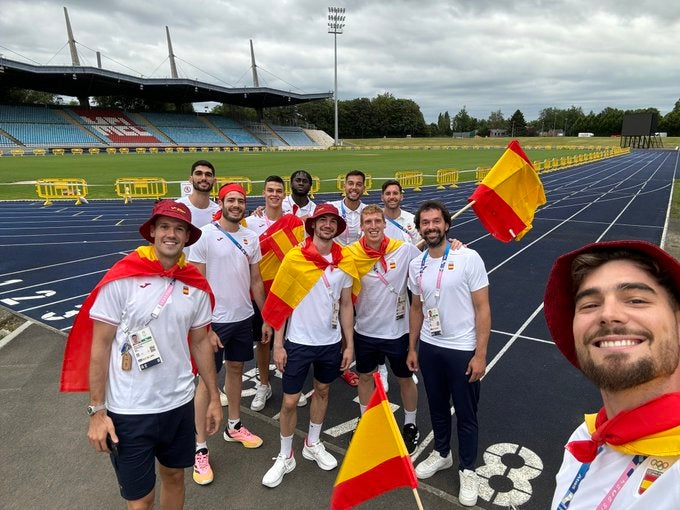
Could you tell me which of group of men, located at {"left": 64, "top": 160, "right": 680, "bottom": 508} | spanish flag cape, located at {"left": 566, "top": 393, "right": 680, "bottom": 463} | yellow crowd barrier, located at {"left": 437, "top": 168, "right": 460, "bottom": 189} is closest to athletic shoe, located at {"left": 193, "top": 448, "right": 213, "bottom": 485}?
group of men, located at {"left": 64, "top": 160, "right": 680, "bottom": 508}

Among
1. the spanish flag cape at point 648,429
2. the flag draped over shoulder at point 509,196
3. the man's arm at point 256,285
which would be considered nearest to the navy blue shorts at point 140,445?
the man's arm at point 256,285

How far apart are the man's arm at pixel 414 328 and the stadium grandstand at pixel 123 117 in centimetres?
5932

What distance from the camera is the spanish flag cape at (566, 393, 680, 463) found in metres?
1.04

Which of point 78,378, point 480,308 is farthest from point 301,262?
point 78,378

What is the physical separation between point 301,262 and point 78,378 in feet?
5.51

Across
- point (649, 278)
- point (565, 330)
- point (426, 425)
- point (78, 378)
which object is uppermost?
point (649, 278)

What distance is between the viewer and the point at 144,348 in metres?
2.46

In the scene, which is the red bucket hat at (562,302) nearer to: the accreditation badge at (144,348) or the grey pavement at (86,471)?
the accreditation badge at (144,348)

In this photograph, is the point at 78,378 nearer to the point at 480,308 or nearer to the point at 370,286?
the point at 370,286

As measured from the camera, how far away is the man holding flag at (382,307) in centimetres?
367

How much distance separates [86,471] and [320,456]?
6.16 ft

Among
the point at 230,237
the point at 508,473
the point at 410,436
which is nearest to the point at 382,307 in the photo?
the point at 410,436

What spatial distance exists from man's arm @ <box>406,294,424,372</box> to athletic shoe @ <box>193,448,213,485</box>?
71.9 inches

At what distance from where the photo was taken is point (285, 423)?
11.4ft
